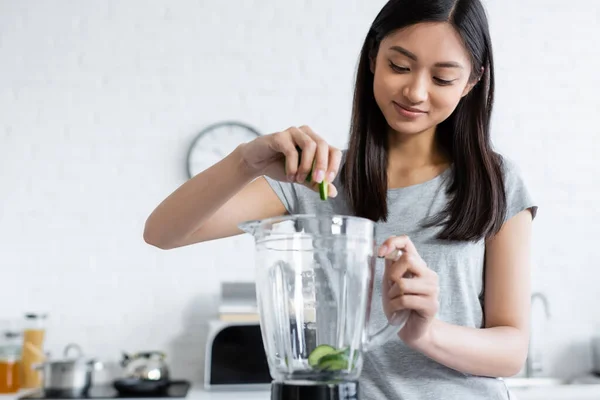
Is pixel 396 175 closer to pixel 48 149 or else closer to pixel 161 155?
pixel 161 155

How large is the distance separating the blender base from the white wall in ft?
6.87

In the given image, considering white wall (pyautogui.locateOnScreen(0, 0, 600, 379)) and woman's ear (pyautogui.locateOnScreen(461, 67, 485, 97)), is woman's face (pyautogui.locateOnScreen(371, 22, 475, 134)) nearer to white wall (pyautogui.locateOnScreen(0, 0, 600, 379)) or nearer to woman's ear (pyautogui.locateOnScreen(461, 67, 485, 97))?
woman's ear (pyautogui.locateOnScreen(461, 67, 485, 97))

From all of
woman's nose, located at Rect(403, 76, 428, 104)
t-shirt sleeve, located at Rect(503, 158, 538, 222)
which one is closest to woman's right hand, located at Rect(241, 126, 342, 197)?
woman's nose, located at Rect(403, 76, 428, 104)

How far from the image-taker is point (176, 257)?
2.79m

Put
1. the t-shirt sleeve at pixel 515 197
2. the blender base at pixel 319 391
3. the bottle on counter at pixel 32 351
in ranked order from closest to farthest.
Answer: the blender base at pixel 319 391, the t-shirt sleeve at pixel 515 197, the bottle on counter at pixel 32 351

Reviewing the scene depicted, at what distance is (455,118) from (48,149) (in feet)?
6.65

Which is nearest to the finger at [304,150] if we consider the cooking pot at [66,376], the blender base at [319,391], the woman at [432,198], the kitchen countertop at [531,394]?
the woman at [432,198]

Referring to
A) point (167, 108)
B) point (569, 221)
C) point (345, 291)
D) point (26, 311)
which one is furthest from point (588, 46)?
point (345, 291)

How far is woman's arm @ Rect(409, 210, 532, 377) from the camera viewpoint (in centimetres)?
97

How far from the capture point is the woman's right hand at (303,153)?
787mm

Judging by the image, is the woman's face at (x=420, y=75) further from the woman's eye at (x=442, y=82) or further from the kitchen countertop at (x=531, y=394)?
the kitchen countertop at (x=531, y=394)

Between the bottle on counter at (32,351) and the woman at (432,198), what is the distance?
1776 millimetres

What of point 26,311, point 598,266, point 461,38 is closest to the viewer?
point 461,38

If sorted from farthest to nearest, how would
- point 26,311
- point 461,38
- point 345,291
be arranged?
point 26,311, point 461,38, point 345,291
